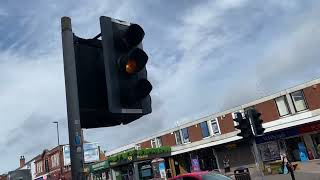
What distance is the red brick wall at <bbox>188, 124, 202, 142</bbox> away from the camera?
47531 millimetres

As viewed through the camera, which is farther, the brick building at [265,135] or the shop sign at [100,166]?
the shop sign at [100,166]

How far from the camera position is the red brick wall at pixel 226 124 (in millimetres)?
43000

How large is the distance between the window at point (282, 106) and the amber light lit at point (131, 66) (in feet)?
118

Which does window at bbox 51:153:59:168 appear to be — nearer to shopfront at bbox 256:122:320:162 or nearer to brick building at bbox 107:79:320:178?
brick building at bbox 107:79:320:178

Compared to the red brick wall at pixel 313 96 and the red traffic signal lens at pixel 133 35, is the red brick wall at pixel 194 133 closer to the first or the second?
the red brick wall at pixel 313 96

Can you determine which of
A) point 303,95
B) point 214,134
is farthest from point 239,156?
point 303,95

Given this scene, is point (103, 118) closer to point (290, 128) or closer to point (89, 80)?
point (89, 80)

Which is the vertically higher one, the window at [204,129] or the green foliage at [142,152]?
the window at [204,129]

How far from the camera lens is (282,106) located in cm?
3759

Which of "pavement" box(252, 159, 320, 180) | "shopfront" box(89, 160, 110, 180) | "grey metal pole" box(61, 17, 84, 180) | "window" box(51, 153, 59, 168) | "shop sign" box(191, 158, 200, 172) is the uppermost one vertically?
"window" box(51, 153, 59, 168)

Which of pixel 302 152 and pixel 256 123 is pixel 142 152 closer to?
pixel 302 152

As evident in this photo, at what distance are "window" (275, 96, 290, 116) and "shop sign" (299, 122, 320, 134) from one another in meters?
2.43

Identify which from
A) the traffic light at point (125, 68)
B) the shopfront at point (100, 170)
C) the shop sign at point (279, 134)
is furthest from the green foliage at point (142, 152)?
the traffic light at point (125, 68)

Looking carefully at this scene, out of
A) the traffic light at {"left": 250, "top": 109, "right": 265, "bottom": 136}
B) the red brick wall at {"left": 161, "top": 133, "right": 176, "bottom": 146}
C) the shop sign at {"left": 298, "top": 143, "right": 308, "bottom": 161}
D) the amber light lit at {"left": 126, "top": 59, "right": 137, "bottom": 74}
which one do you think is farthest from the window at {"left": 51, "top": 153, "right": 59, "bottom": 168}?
the amber light lit at {"left": 126, "top": 59, "right": 137, "bottom": 74}
